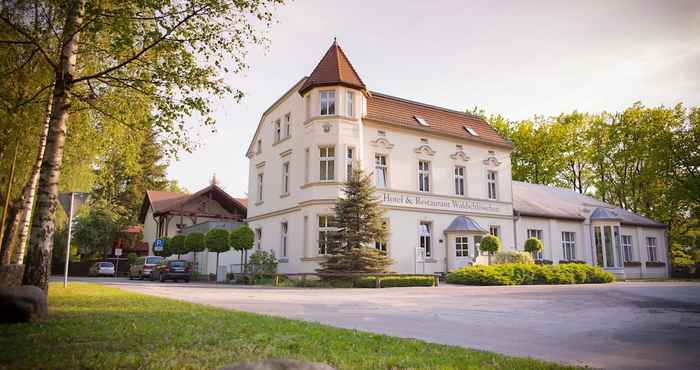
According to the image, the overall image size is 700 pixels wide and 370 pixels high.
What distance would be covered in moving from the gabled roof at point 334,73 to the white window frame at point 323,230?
7.03 metres

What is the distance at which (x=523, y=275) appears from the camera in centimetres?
2303

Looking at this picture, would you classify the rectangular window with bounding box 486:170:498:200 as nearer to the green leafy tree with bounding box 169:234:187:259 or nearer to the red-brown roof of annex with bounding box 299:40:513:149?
the red-brown roof of annex with bounding box 299:40:513:149

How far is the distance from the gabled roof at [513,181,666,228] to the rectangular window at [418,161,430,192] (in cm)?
724

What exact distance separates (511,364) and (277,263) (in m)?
22.1

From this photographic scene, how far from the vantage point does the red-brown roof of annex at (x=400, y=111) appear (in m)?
25.9

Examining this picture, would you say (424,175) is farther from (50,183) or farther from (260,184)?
(50,183)

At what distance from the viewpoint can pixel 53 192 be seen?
885 cm

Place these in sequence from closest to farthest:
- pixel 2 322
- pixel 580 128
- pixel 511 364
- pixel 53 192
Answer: pixel 511 364 < pixel 2 322 < pixel 53 192 < pixel 580 128

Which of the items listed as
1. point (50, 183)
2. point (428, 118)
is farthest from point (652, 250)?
point (50, 183)

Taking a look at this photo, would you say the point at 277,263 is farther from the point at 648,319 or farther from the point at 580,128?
the point at 580,128

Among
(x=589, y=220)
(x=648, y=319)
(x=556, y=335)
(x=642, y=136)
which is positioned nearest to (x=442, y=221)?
(x=589, y=220)

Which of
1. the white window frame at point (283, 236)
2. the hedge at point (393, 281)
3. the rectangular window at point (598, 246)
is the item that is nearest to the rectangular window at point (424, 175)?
the hedge at point (393, 281)

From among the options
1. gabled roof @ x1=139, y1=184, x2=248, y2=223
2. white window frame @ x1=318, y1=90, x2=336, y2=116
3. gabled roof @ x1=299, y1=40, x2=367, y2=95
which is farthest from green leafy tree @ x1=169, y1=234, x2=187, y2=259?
white window frame @ x1=318, y1=90, x2=336, y2=116

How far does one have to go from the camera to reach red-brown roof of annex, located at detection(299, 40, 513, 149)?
84.9ft
